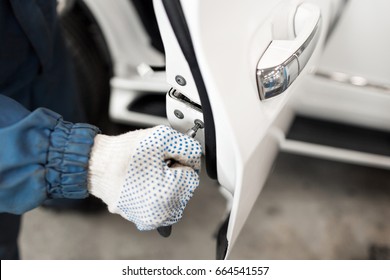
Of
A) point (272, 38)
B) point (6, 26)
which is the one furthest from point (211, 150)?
point (6, 26)

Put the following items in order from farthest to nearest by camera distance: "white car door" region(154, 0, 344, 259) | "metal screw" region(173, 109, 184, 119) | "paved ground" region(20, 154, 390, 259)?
1. "paved ground" region(20, 154, 390, 259)
2. "metal screw" region(173, 109, 184, 119)
3. "white car door" region(154, 0, 344, 259)

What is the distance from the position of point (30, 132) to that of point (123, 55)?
628 mm

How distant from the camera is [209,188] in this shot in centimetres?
141

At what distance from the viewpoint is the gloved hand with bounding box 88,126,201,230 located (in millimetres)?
621

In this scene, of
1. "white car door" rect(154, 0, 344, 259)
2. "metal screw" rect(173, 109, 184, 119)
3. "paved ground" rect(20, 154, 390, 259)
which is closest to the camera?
"white car door" rect(154, 0, 344, 259)

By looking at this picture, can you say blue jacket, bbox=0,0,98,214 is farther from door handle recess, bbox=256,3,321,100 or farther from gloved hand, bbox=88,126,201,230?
door handle recess, bbox=256,3,321,100

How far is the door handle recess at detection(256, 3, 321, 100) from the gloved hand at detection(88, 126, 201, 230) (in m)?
0.15

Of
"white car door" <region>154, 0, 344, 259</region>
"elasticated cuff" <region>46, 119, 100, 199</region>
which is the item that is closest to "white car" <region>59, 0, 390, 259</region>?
"white car door" <region>154, 0, 344, 259</region>

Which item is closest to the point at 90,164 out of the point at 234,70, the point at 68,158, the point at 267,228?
the point at 68,158

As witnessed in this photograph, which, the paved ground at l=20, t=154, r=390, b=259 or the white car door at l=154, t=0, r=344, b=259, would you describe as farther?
the paved ground at l=20, t=154, r=390, b=259

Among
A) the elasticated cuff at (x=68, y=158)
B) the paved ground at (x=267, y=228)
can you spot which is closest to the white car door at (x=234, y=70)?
the elasticated cuff at (x=68, y=158)

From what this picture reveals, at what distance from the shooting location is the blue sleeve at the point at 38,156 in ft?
1.95

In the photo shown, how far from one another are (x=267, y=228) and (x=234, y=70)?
865 millimetres

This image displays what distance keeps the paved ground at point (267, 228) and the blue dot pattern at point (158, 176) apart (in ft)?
2.18
